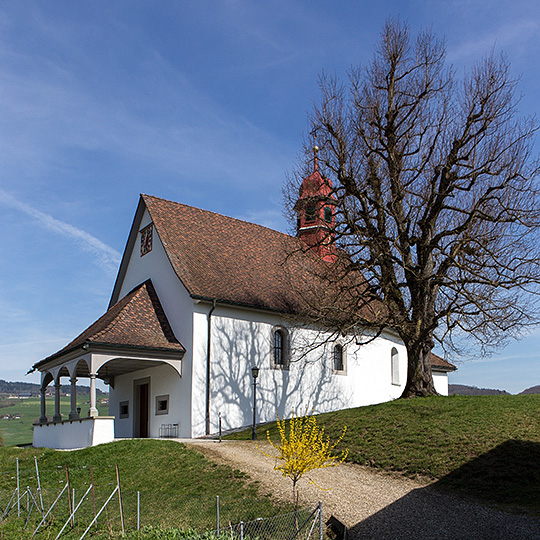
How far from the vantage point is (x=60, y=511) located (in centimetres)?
1205

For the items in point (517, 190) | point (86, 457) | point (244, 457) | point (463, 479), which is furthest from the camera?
point (517, 190)

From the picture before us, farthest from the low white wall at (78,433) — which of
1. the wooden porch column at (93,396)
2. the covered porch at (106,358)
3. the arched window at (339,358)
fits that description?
the arched window at (339,358)

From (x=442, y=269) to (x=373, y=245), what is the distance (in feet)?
8.48

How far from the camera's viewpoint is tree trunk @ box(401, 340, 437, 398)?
21047 mm

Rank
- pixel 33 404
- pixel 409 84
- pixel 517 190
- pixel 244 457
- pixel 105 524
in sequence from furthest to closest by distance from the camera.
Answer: pixel 33 404, pixel 409 84, pixel 517 190, pixel 244 457, pixel 105 524

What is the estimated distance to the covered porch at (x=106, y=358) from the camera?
19781 mm

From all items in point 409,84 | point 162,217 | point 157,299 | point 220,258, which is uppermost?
point 409,84

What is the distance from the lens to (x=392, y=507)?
11898mm

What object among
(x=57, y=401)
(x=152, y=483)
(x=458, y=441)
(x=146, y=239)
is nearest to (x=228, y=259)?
(x=146, y=239)

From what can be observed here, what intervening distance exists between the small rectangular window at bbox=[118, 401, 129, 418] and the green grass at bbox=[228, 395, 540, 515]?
9.04 meters

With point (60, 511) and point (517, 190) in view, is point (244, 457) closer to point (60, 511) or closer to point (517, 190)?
point (60, 511)

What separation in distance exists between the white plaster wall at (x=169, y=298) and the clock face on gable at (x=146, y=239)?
219mm

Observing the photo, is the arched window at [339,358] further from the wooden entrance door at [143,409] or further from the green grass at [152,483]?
the green grass at [152,483]

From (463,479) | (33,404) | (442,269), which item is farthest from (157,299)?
(33,404)
